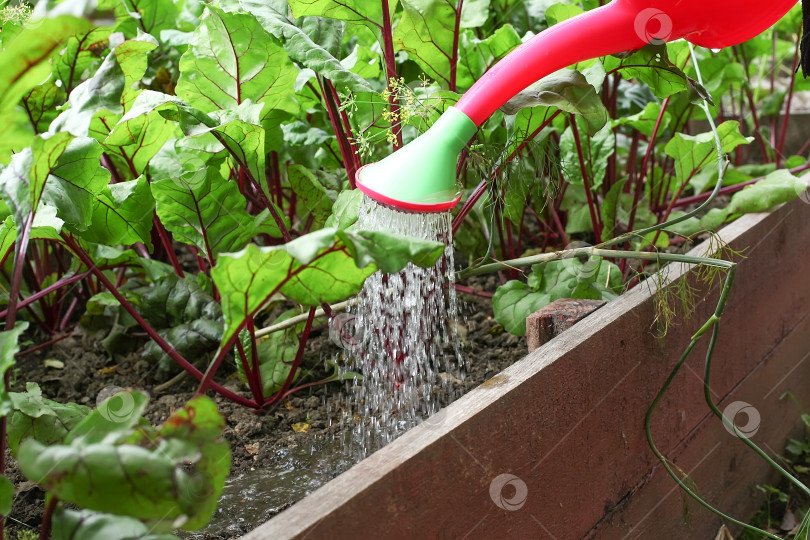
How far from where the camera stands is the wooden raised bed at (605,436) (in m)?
0.77

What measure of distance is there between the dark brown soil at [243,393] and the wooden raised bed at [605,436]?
0.84 ft

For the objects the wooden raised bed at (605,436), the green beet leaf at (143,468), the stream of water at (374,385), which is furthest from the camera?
the stream of water at (374,385)

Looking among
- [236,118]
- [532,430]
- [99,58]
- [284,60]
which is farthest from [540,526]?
[99,58]

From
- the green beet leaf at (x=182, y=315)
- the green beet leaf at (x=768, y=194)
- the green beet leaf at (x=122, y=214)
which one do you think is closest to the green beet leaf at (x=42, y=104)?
the green beet leaf at (x=122, y=214)

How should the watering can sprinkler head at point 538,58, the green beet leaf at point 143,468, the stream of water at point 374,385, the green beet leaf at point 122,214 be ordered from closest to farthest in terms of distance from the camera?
the green beet leaf at point 143,468 < the watering can sprinkler head at point 538,58 < the stream of water at point 374,385 < the green beet leaf at point 122,214

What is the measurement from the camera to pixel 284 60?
1217 millimetres

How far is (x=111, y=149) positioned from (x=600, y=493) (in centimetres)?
90

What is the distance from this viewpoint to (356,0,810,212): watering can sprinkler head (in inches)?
35.2

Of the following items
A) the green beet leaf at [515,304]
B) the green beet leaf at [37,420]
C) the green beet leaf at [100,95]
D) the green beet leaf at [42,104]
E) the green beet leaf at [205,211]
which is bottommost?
the green beet leaf at [515,304]

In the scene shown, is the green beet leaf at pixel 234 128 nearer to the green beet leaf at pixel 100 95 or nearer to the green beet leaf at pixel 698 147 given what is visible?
the green beet leaf at pixel 100 95

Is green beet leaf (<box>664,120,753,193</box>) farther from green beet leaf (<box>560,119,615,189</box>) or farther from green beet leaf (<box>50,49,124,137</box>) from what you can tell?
green beet leaf (<box>50,49,124,137</box>)

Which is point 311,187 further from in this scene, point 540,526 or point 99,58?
point 540,526

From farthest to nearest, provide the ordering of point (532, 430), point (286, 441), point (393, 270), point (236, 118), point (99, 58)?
point (99, 58), point (286, 441), point (236, 118), point (532, 430), point (393, 270)

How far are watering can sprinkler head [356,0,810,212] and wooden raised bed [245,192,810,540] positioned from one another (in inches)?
10.1
